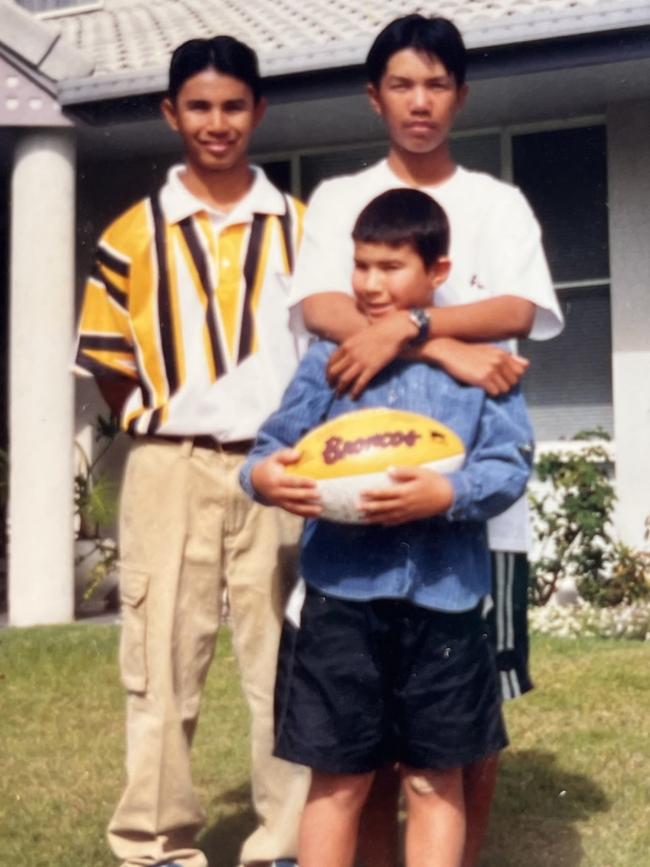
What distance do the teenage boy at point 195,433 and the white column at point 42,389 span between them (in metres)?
4.80

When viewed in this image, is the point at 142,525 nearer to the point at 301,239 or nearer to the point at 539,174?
the point at 301,239

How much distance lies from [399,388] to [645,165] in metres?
5.78

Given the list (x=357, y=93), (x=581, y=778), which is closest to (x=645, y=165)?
(x=357, y=93)

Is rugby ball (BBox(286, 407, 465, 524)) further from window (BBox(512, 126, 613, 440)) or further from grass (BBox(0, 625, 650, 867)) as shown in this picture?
window (BBox(512, 126, 613, 440))

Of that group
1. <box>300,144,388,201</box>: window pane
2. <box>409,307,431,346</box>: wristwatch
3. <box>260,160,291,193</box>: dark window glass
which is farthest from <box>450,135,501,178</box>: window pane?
<box>409,307,431,346</box>: wristwatch

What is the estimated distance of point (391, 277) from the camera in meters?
2.99

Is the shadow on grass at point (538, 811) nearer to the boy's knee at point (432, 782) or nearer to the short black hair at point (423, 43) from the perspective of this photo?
the boy's knee at point (432, 782)

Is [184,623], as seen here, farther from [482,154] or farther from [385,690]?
[482,154]

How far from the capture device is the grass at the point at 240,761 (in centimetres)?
409

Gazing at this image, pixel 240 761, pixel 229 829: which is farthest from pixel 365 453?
pixel 240 761

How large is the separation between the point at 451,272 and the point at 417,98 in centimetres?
38

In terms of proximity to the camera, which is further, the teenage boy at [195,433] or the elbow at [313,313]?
the teenage boy at [195,433]

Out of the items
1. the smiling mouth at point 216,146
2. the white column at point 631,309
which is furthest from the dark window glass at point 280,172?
the smiling mouth at point 216,146

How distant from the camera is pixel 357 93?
789cm
